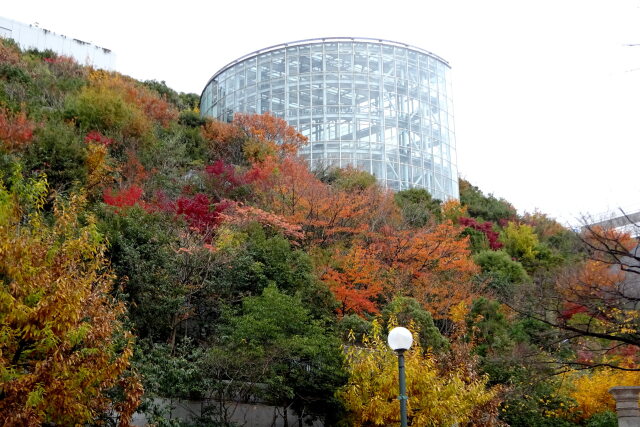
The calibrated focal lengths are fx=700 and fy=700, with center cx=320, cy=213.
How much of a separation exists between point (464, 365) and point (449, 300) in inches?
281

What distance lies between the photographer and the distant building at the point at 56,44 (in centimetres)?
4938

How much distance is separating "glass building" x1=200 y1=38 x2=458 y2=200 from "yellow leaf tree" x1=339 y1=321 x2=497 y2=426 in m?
28.4

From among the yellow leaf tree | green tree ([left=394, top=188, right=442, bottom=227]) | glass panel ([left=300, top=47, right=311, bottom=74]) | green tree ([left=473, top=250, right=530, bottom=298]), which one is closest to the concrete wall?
the yellow leaf tree

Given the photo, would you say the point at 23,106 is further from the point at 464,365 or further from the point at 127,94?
the point at 464,365

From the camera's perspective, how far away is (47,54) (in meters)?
47.1

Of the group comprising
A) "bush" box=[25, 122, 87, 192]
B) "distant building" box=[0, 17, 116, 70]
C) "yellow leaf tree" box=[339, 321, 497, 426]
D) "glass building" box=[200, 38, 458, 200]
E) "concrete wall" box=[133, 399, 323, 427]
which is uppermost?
"distant building" box=[0, 17, 116, 70]

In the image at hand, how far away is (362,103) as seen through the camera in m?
47.6

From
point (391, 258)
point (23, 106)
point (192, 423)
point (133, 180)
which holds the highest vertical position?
point (23, 106)

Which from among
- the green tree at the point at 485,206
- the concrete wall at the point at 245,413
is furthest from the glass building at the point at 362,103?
the concrete wall at the point at 245,413

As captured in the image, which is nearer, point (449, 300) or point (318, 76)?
point (449, 300)

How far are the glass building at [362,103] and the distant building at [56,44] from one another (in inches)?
386

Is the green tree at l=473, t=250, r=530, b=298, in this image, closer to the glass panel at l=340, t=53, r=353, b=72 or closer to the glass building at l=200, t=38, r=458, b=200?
the glass building at l=200, t=38, r=458, b=200

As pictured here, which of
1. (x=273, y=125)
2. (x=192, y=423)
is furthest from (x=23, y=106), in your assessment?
(x=192, y=423)

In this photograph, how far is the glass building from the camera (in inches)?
1825
